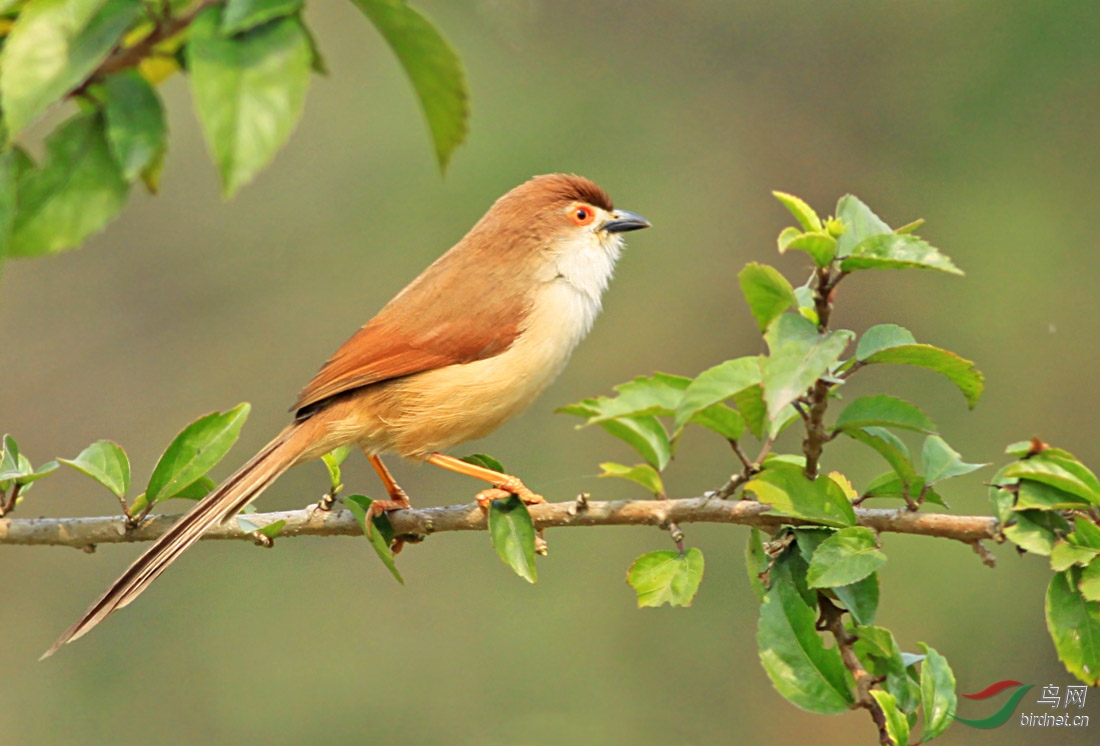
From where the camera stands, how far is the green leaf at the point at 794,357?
2203 millimetres

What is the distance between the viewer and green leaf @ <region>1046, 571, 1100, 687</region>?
260 cm

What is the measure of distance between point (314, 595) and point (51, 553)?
335cm

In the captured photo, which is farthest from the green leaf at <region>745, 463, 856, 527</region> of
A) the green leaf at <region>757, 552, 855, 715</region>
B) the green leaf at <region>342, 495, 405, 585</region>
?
the green leaf at <region>342, 495, 405, 585</region>

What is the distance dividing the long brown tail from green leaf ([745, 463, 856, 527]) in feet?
5.22

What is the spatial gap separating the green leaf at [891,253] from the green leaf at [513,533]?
112 centimetres

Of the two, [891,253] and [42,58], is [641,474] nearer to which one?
[891,253]

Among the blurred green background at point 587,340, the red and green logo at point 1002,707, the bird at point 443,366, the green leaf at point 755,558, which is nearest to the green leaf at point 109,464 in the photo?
the bird at point 443,366

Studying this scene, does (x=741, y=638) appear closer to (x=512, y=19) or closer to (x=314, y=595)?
(x=314, y=595)

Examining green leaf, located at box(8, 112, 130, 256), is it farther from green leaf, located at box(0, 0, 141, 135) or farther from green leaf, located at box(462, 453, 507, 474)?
green leaf, located at box(462, 453, 507, 474)

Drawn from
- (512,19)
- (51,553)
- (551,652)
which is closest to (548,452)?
(551,652)

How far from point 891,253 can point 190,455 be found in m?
1.90

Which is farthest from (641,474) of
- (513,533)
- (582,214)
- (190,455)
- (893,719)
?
(582,214)

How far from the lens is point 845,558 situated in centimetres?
259

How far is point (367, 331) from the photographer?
4465 millimetres
